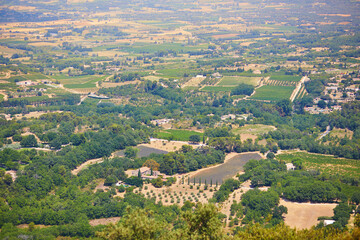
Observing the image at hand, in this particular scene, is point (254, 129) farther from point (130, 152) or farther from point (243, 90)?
point (243, 90)

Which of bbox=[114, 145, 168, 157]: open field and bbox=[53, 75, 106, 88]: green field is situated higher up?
bbox=[53, 75, 106, 88]: green field

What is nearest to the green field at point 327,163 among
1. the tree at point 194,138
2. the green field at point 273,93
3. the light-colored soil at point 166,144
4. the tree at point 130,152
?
the tree at point 194,138

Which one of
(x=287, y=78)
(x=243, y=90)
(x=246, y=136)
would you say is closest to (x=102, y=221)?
(x=246, y=136)

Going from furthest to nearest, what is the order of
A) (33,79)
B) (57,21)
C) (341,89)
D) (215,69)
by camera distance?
1. (57,21)
2. (215,69)
3. (33,79)
4. (341,89)

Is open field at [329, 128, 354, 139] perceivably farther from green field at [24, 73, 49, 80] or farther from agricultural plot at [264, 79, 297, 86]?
green field at [24, 73, 49, 80]

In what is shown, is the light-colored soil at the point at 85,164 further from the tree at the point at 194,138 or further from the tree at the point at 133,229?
the tree at the point at 133,229

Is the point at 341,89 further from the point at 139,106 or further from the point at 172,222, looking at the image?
the point at 172,222

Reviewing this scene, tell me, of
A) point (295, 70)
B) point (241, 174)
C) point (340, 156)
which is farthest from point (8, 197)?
point (295, 70)

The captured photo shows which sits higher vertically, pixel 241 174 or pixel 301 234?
pixel 301 234

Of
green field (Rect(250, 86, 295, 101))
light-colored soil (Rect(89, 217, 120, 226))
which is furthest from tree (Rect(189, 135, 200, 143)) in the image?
green field (Rect(250, 86, 295, 101))
